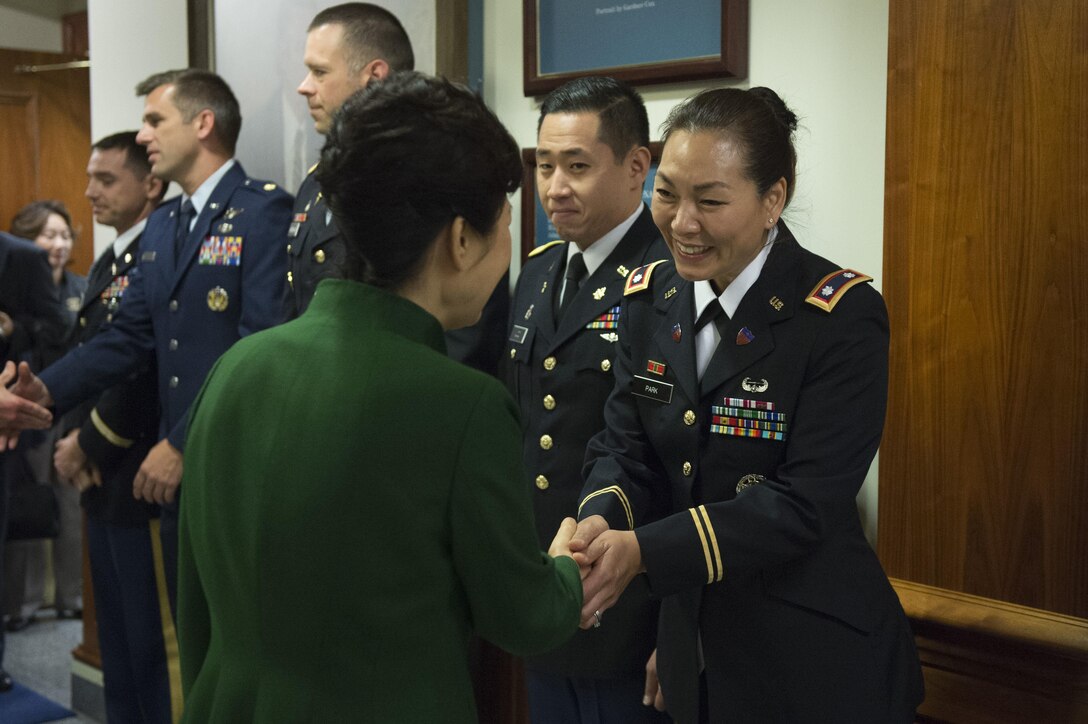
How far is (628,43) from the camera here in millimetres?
2773

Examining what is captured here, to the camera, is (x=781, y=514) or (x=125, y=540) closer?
(x=781, y=514)

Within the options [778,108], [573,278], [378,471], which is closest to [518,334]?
[573,278]

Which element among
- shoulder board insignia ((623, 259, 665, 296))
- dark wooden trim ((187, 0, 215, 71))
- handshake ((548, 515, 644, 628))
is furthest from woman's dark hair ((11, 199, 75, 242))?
handshake ((548, 515, 644, 628))

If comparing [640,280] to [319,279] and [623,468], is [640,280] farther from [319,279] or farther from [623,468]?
[319,279]

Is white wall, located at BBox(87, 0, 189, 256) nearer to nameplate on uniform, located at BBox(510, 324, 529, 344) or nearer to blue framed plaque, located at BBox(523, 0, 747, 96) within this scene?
blue framed plaque, located at BBox(523, 0, 747, 96)

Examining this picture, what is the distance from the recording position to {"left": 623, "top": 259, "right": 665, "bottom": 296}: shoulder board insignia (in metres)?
2.08

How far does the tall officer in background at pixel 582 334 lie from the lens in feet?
7.22

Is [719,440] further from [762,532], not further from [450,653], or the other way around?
[450,653]

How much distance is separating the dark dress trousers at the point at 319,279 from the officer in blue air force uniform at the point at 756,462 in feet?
2.99

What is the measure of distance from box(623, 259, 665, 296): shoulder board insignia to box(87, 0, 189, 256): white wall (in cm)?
233

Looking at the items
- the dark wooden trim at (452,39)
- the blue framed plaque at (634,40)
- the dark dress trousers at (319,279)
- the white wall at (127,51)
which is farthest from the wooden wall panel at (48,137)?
the blue framed plaque at (634,40)

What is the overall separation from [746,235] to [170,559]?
2.09m

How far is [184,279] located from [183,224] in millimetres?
197

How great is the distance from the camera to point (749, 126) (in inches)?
70.7
